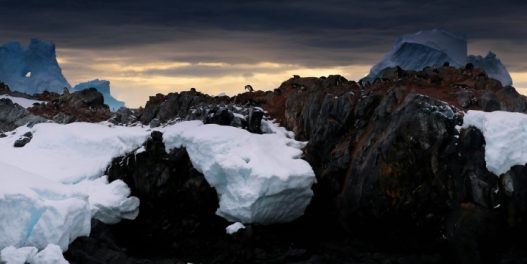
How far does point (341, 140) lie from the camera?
130 ft

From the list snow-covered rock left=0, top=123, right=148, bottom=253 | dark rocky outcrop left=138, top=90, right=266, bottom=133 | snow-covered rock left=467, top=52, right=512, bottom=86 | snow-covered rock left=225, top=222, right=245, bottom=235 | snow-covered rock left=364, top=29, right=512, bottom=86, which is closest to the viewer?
snow-covered rock left=0, top=123, right=148, bottom=253

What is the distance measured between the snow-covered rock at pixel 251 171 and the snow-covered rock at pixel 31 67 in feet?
273

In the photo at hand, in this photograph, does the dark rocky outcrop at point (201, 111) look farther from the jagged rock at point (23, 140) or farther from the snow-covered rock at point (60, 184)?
the jagged rock at point (23, 140)

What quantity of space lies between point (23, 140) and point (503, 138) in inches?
1425

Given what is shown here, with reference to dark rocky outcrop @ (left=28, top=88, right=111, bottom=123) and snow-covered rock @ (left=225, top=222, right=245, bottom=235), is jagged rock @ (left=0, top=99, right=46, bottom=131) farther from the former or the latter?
snow-covered rock @ (left=225, top=222, right=245, bottom=235)

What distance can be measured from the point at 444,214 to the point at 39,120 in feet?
125

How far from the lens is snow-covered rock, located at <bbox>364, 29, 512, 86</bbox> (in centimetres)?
8106

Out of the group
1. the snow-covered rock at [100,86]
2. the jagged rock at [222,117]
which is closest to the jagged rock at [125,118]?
the jagged rock at [222,117]

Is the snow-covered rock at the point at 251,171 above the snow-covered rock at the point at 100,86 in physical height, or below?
above

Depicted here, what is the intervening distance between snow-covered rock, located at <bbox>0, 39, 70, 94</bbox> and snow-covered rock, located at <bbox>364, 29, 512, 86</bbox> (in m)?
66.9

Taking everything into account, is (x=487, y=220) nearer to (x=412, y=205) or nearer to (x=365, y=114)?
(x=412, y=205)

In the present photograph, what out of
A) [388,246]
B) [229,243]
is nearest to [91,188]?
[229,243]

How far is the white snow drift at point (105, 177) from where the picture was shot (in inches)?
1248

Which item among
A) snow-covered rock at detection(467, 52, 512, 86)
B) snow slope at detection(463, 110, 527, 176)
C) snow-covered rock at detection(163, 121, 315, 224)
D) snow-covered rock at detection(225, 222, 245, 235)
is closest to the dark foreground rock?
snow-covered rock at detection(225, 222, 245, 235)
